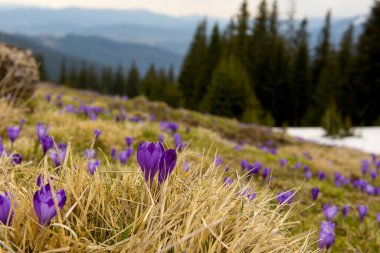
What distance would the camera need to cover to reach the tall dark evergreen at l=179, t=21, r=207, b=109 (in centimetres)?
6222

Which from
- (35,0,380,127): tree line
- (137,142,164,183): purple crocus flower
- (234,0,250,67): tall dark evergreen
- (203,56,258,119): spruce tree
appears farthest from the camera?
(234,0,250,67): tall dark evergreen

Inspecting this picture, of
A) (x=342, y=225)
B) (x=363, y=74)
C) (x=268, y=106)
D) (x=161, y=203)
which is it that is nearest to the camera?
(x=161, y=203)

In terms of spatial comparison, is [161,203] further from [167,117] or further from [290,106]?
[290,106]

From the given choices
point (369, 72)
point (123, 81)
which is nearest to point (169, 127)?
point (369, 72)

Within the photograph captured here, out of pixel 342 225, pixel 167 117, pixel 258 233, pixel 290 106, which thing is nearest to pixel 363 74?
pixel 290 106

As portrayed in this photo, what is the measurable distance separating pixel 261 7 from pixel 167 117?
5048 cm

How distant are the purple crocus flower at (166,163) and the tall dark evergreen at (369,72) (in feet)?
128

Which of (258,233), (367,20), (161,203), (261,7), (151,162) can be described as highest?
(261,7)

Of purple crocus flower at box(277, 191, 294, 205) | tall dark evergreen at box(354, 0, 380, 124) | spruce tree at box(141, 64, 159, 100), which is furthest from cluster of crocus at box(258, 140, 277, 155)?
spruce tree at box(141, 64, 159, 100)

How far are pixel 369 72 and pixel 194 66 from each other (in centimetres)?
3077

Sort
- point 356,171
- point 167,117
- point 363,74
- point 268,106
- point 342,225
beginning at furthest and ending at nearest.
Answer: point 268,106 → point 363,74 → point 167,117 → point 356,171 → point 342,225

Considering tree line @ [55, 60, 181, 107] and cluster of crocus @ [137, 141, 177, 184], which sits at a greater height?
cluster of crocus @ [137, 141, 177, 184]

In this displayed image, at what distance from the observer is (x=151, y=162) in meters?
1.92

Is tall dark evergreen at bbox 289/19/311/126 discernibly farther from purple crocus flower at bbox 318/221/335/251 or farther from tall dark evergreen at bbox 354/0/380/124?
purple crocus flower at bbox 318/221/335/251
